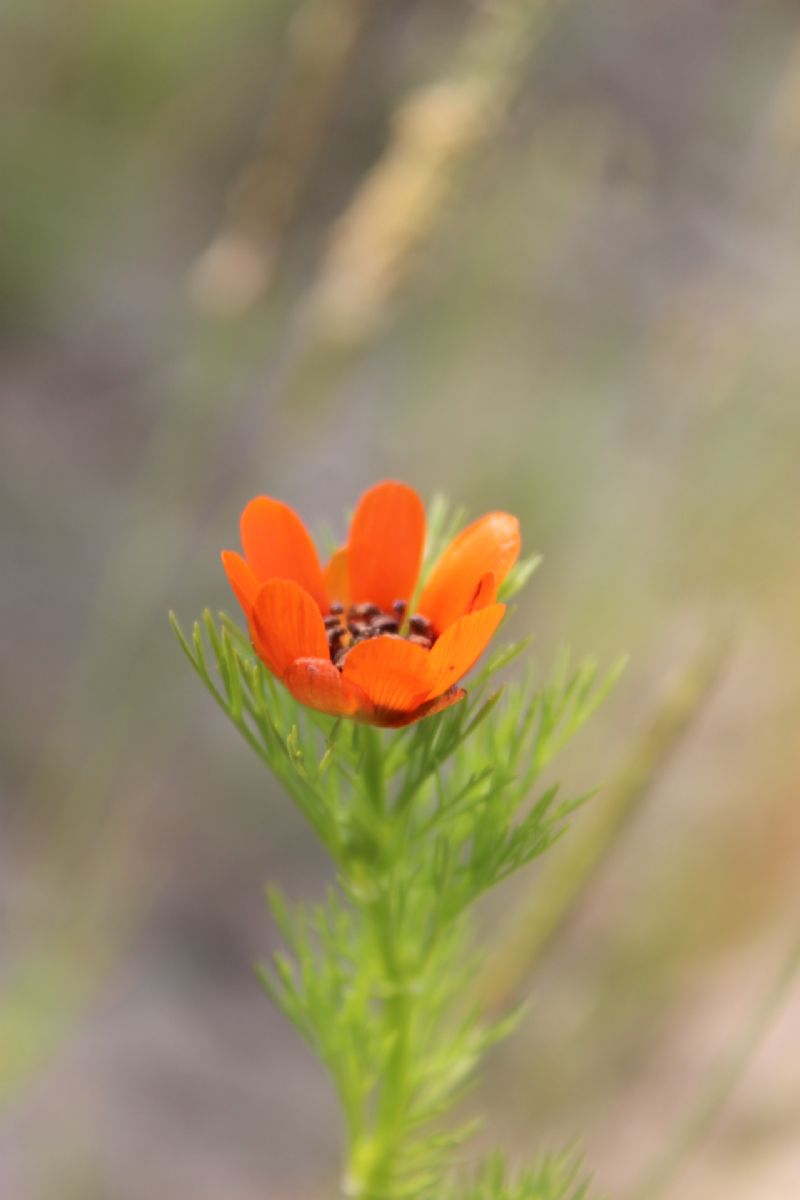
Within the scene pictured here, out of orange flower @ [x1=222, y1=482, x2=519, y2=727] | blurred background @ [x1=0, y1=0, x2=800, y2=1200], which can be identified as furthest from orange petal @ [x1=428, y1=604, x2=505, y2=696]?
blurred background @ [x1=0, y1=0, x2=800, y2=1200]

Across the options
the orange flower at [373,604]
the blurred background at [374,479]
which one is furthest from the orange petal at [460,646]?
the blurred background at [374,479]

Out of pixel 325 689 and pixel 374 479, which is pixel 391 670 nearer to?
pixel 325 689

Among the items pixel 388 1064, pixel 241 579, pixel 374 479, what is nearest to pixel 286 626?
pixel 241 579

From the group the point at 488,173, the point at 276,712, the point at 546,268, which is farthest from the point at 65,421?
the point at 276,712

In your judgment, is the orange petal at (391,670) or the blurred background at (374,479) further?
the blurred background at (374,479)

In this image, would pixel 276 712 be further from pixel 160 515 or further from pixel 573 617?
pixel 573 617

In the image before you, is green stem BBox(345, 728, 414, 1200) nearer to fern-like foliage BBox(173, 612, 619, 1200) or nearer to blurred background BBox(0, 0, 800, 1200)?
fern-like foliage BBox(173, 612, 619, 1200)

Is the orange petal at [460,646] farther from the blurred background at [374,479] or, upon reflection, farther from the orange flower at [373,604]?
the blurred background at [374,479]
